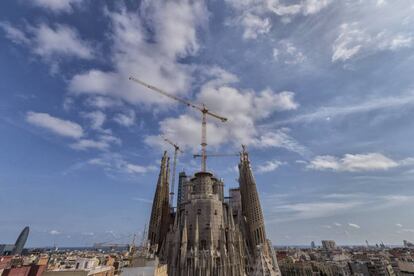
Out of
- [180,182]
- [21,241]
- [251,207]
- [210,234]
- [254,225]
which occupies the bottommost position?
[210,234]

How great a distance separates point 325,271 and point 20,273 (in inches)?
3861

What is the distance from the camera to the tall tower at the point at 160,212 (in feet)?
248

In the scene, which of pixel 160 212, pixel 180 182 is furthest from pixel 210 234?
pixel 180 182

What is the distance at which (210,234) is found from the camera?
63.4 metres

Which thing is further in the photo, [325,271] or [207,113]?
[207,113]

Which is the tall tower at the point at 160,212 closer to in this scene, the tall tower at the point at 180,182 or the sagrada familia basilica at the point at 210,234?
the sagrada familia basilica at the point at 210,234

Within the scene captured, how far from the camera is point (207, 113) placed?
357 feet

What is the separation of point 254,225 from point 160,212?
31.1 meters

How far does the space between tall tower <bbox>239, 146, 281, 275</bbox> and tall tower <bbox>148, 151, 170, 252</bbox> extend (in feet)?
90.0

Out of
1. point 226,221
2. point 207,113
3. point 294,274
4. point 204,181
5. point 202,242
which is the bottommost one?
point 294,274

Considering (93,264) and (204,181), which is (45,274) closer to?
(93,264)

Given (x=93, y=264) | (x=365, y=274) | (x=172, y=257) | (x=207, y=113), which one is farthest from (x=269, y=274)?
(x=207, y=113)

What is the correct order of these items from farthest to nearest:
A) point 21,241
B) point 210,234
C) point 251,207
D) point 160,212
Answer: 1. point 21,241
2. point 160,212
3. point 251,207
4. point 210,234

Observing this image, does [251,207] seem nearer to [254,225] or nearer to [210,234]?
[254,225]
